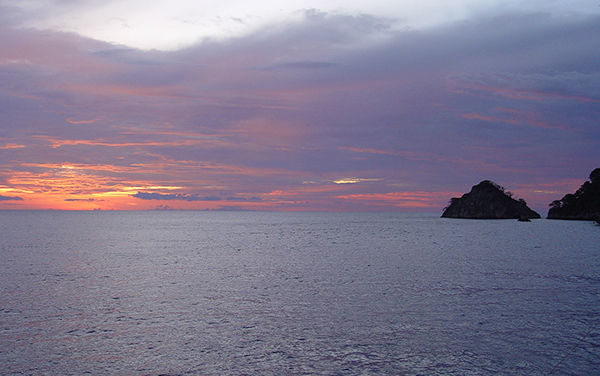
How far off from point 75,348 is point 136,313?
4438mm

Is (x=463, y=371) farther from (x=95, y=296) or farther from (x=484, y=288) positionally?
(x=95, y=296)

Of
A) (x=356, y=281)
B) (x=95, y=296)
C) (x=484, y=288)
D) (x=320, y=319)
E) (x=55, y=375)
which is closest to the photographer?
(x=55, y=375)

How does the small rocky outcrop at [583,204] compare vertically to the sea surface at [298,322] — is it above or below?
above

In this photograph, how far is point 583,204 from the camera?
16738cm

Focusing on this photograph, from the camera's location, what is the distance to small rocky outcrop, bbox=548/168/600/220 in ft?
516

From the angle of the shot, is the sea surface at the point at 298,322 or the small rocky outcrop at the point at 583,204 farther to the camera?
the small rocky outcrop at the point at 583,204

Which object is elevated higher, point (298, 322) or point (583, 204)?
point (583, 204)

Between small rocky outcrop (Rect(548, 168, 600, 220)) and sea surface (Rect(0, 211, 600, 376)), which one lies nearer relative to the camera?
sea surface (Rect(0, 211, 600, 376))

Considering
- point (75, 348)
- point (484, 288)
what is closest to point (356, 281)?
point (484, 288)

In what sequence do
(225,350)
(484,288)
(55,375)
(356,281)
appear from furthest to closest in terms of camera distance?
(356,281) → (484,288) → (225,350) → (55,375)

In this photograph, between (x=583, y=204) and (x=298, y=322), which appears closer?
(x=298, y=322)

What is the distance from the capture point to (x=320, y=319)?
16156 millimetres

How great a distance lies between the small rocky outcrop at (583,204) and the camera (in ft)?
516

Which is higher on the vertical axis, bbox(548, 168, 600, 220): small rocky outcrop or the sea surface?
bbox(548, 168, 600, 220): small rocky outcrop
